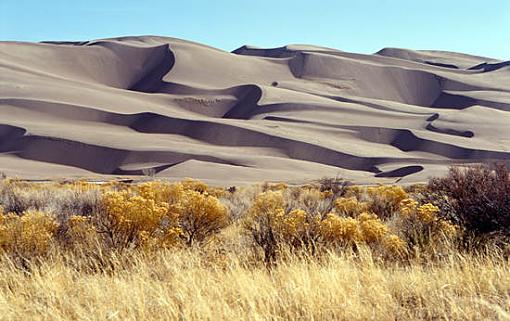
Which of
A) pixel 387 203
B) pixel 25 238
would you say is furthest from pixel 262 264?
pixel 387 203

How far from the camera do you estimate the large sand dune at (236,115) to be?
64188 mm

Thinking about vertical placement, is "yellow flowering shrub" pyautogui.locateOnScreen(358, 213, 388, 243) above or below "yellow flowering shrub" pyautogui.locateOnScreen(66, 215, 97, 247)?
above

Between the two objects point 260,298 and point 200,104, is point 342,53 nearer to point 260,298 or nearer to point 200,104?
point 200,104

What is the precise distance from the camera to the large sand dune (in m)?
64.2

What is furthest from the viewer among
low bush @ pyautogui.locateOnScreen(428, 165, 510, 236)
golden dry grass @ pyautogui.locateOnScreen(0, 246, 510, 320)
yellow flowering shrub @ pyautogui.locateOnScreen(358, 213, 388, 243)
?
yellow flowering shrub @ pyautogui.locateOnScreen(358, 213, 388, 243)

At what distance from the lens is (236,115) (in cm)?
10262

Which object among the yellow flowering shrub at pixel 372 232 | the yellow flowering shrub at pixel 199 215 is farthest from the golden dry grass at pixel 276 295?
the yellow flowering shrub at pixel 199 215

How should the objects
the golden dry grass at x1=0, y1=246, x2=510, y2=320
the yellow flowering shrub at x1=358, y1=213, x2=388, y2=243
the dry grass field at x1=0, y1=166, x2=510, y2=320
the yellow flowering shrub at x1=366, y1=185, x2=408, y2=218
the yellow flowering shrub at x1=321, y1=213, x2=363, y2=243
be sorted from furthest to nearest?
the yellow flowering shrub at x1=366, y1=185, x2=408, y2=218 → the yellow flowering shrub at x1=358, y1=213, x2=388, y2=243 → the yellow flowering shrub at x1=321, y1=213, x2=363, y2=243 → the dry grass field at x1=0, y1=166, x2=510, y2=320 → the golden dry grass at x1=0, y1=246, x2=510, y2=320

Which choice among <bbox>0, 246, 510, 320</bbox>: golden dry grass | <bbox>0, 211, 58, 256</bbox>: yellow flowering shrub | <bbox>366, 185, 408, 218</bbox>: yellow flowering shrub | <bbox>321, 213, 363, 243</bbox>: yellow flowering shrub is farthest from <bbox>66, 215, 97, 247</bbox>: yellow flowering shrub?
<bbox>366, 185, 408, 218</bbox>: yellow flowering shrub

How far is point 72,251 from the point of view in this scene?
9109 mm

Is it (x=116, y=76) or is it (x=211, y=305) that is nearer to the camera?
(x=211, y=305)

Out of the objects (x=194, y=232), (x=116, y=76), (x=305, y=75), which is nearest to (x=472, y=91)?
→ (x=305, y=75)

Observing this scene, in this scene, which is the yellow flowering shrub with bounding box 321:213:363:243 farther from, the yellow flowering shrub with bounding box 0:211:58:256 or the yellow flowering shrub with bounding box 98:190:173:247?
the yellow flowering shrub with bounding box 0:211:58:256

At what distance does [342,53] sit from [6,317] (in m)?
162
